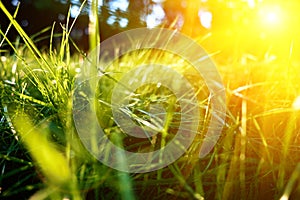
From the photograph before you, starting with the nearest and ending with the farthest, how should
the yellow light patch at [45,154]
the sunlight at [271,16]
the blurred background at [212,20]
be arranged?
the yellow light patch at [45,154], the blurred background at [212,20], the sunlight at [271,16]

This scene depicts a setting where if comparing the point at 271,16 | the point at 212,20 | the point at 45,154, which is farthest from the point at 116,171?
the point at 212,20

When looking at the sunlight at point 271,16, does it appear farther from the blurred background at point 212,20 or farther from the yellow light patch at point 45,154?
the yellow light patch at point 45,154

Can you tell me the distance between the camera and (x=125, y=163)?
50 centimetres

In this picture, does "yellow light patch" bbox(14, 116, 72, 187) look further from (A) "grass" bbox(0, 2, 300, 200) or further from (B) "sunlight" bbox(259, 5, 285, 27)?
(B) "sunlight" bbox(259, 5, 285, 27)

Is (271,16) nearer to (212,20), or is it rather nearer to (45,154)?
(212,20)

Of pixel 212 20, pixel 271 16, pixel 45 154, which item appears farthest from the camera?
pixel 212 20

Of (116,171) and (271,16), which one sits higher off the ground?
(271,16)

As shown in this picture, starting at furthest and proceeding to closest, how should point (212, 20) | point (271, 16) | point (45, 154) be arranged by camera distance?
point (212, 20), point (271, 16), point (45, 154)

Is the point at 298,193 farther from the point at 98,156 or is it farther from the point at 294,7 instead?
the point at 294,7

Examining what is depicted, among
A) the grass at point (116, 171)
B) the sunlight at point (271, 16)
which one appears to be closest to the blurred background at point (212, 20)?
the sunlight at point (271, 16)

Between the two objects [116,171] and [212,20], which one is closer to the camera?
[116,171]

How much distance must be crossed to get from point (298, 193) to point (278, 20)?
1.24m

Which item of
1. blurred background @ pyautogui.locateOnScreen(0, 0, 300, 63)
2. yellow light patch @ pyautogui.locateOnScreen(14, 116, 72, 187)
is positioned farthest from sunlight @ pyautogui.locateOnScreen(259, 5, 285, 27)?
yellow light patch @ pyautogui.locateOnScreen(14, 116, 72, 187)

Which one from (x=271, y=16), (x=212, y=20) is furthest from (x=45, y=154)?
(x=212, y=20)
